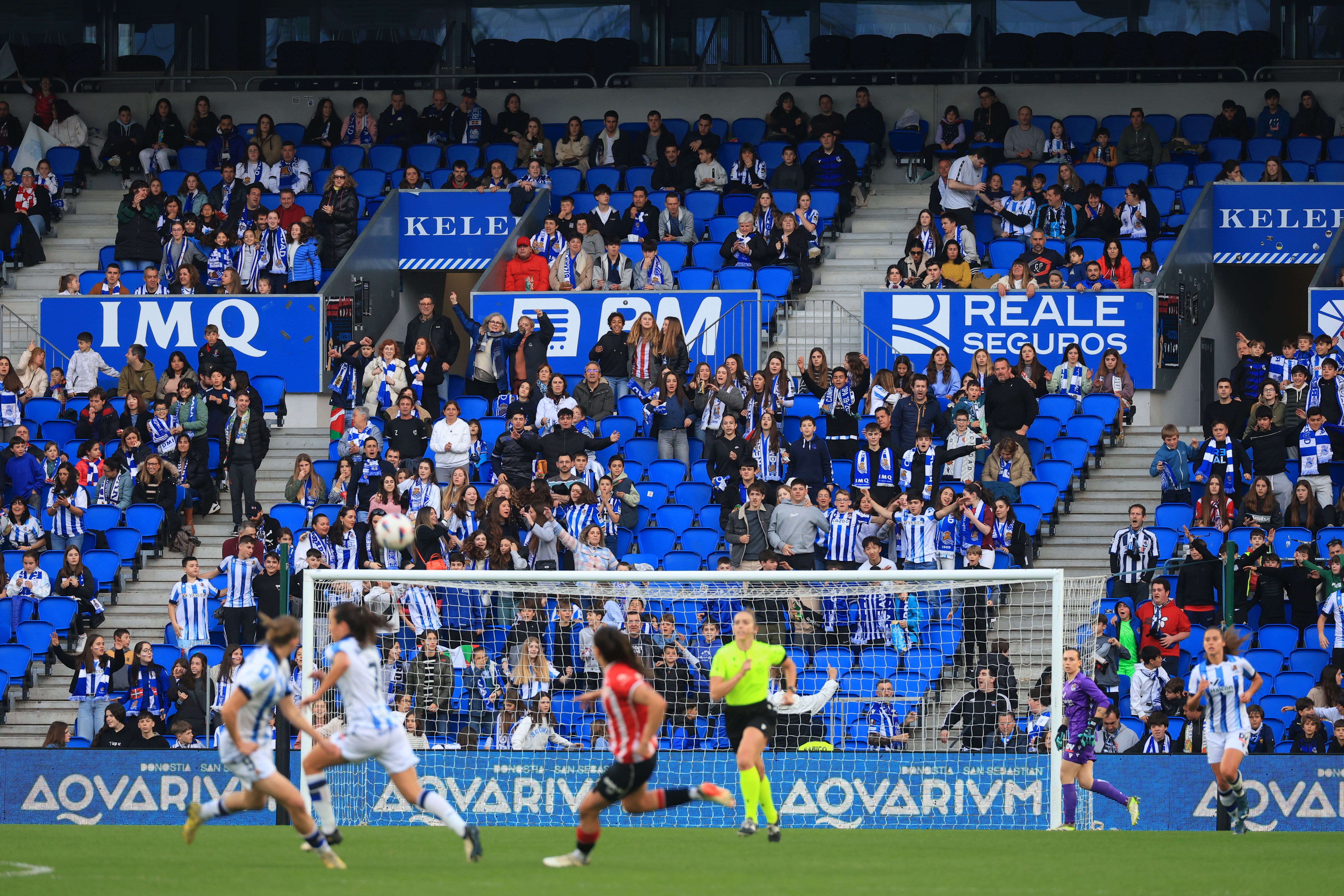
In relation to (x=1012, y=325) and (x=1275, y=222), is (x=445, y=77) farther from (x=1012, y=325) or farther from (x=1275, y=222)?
(x=1275, y=222)

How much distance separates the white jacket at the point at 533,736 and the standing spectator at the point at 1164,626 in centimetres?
545

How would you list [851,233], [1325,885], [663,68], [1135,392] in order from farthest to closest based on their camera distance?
[663,68], [851,233], [1135,392], [1325,885]

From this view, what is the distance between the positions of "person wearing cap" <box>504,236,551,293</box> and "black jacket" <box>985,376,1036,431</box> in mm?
5965

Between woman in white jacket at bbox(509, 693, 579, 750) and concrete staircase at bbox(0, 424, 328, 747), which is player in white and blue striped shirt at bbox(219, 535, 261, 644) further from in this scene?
woman in white jacket at bbox(509, 693, 579, 750)

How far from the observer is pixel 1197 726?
1530 cm

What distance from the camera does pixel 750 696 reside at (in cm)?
1145

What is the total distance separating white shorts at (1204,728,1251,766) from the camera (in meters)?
12.8

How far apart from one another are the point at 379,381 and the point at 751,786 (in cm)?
998

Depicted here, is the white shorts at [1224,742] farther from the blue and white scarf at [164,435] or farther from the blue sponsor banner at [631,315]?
the blue and white scarf at [164,435]

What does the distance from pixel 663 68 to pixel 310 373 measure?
28.5 ft

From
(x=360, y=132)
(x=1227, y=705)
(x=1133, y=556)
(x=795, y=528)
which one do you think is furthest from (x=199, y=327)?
(x=1227, y=705)

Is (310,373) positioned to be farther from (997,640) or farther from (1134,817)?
(1134,817)

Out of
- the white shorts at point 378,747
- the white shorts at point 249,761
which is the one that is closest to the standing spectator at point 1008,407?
the white shorts at point 378,747

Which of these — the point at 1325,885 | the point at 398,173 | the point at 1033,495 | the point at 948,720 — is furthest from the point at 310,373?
the point at 1325,885
